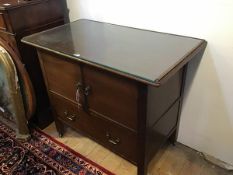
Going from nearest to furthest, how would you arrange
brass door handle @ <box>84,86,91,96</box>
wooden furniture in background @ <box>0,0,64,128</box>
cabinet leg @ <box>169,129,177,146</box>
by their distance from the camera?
brass door handle @ <box>84,86,91,96</box> < wooden furniture in background @ <box>0,0,64,128</box> < cabinet leg @ <box>169,129,177,146</box>

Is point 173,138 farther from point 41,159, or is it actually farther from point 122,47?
Result: point 41,159

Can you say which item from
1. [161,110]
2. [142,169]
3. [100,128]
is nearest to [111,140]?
[100,128]

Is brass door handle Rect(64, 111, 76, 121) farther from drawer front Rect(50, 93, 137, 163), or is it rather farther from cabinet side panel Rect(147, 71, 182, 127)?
cabinet side panel Rect(147, 71, 182, 127)

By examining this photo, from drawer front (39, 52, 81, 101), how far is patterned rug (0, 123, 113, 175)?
1.45 feet

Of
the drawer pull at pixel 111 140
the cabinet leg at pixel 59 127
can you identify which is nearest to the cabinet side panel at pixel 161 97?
the drawer pull at pixel 111 140

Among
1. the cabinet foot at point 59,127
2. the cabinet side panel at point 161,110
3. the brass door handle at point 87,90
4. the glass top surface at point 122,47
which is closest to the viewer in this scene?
the glass top surface at point 122,47

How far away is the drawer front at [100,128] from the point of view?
47.6 inches

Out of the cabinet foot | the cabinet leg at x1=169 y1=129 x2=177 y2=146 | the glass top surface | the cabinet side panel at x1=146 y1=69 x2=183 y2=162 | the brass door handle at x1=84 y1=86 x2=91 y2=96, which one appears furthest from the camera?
the cabinet foot

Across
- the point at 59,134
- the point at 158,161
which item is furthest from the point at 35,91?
the point at 158,161

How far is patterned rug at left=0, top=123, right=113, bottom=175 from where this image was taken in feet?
4.72

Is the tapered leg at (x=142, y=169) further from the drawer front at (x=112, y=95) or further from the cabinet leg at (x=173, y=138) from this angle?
the cabinet leg at (x=173, y=138)

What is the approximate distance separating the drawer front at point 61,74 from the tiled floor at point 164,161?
1.47 ft

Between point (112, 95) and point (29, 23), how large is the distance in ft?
2.55

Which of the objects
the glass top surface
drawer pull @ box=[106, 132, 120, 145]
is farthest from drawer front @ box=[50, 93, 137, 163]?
the glass top surface
